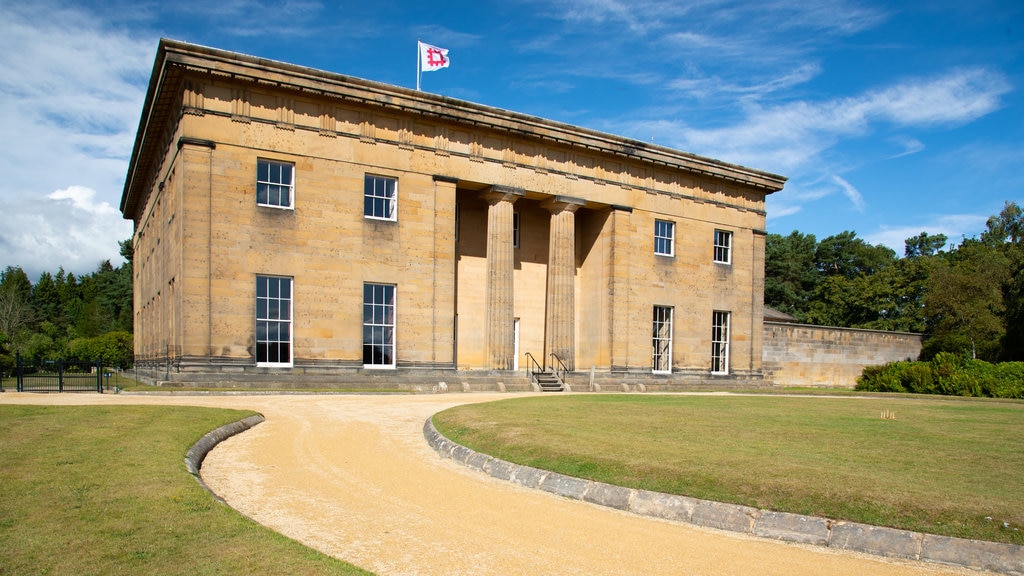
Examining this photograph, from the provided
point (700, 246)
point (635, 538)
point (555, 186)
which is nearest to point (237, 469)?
point (635, 538)

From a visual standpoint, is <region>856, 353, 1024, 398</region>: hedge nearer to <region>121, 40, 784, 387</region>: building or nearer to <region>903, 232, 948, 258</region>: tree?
<region>121, 40, 784, 387</region>: building

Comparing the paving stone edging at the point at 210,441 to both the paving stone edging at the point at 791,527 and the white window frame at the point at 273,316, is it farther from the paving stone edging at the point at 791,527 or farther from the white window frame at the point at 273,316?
the white window frame at the point at 273,316

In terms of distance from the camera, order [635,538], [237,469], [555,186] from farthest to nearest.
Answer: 1. [555,186]
2. [237,469]
3. [635,538]

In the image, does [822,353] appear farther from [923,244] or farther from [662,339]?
[923,244]

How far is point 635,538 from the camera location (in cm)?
684

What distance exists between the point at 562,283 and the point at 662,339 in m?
6.18

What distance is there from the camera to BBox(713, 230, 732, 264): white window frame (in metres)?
35.5

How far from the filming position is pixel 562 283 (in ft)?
100

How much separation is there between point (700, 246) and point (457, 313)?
13.2 meters

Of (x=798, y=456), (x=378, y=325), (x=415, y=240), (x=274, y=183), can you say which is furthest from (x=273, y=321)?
(x=798, y=456)

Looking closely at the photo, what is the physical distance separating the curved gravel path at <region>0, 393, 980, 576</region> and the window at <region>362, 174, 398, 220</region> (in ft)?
48.5

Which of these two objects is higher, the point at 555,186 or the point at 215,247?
the point at 555,186

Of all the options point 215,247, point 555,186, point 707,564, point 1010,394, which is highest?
point 555,186

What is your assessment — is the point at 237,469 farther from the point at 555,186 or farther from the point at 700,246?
the point at 700,246
